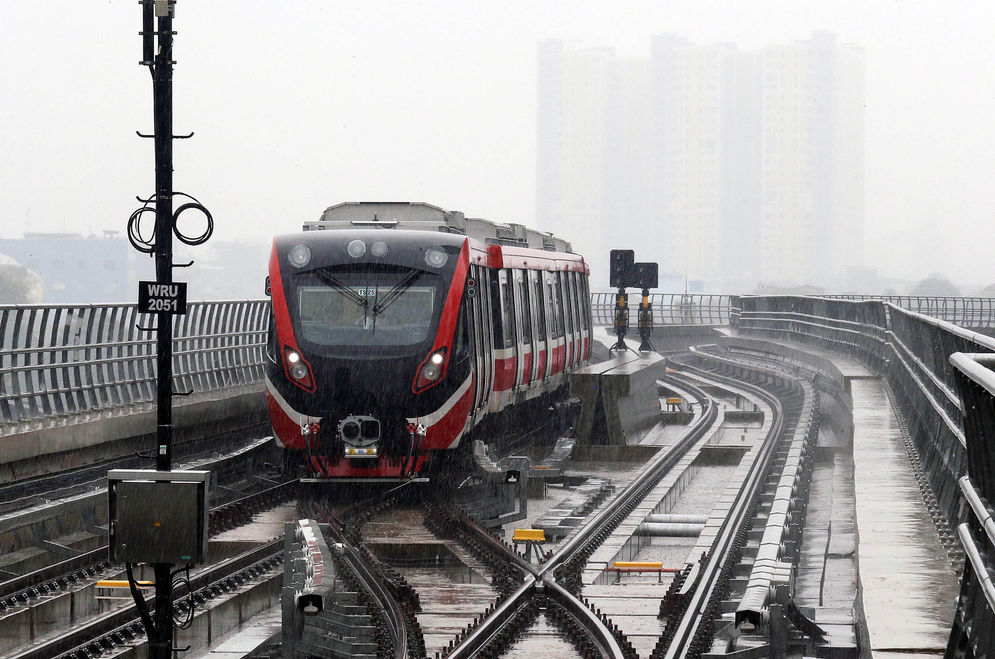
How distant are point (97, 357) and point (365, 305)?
410 cm

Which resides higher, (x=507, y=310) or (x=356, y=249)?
(x=356, y=249)

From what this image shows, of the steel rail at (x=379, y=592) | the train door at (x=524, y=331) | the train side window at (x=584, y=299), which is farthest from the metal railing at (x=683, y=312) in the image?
the steel rail at (x=379, y=592)

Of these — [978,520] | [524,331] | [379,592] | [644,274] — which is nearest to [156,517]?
[379,592]

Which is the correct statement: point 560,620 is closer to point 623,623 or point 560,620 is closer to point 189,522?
point 623,623

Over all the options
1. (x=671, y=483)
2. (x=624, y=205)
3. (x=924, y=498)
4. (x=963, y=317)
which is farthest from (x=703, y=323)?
(x=624, y=205)

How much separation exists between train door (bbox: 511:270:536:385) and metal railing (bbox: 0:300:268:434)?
443 centimetres

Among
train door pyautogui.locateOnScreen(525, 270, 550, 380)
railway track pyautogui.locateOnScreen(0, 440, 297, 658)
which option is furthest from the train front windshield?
train door pyautogui.locateOnScreen(525, 270, 550, 380)

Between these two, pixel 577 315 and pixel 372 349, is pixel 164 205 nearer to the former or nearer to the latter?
pixel 372 349

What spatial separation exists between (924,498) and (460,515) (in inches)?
204

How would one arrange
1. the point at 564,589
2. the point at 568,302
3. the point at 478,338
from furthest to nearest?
the point at 568,302
the point at 478,338
the point at 564,589

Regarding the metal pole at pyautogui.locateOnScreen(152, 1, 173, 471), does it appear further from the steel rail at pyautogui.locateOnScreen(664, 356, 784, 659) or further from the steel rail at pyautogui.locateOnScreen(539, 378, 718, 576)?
the steel rail at pyautogui.locateOnScreen(539, 378, 718, 576)

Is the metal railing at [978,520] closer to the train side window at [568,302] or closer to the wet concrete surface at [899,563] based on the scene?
the wet concrete surface at [899,563]

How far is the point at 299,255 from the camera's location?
16.1m

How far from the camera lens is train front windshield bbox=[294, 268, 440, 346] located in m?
16.0
